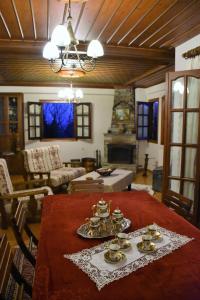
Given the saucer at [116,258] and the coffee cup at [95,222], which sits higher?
the coffee cup at [95,222]

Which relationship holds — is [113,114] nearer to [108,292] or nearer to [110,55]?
[110,55]

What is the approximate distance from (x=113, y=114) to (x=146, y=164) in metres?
1.74

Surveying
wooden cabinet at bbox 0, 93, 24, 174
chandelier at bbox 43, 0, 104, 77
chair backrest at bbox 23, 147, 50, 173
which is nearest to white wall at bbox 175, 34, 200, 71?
chandelier at bbox 43, 0, 104, 77

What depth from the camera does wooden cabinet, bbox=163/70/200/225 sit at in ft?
10.2

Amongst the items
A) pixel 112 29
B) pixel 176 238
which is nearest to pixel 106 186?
pixel 112 29

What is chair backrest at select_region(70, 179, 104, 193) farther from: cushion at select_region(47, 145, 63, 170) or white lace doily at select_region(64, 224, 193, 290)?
cushion at select_region(47, 145, 63, 170)

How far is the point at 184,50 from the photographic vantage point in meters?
3.41

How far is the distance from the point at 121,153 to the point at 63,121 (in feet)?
6.33

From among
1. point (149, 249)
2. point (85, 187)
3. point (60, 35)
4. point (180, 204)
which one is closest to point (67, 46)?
point (60, 35)

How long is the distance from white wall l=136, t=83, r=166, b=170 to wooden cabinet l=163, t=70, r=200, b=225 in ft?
10.8

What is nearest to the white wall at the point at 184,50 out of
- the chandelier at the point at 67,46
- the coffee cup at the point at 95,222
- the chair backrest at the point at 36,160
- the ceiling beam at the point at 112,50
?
the ceiling beam at the point at 112,50

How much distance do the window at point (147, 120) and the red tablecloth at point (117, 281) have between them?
562cm

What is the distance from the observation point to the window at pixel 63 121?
7.43 m

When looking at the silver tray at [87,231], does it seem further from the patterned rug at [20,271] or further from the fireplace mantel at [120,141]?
the fireplace mantel at [120,141]
